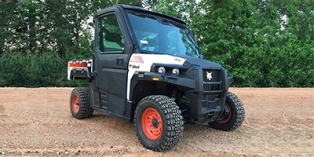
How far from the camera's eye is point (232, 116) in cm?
554

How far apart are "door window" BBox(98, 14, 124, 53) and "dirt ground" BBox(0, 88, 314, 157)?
1.57 metres

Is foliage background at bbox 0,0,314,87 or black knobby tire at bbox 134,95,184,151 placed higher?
foliage background at bbox 0,0,314,87

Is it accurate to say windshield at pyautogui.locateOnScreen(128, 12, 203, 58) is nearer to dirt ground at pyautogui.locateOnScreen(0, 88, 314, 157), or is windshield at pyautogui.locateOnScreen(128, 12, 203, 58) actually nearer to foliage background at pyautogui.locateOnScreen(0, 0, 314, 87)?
dirt ground at pyautogui.locateOnScreen(0, 88, 314, 157)

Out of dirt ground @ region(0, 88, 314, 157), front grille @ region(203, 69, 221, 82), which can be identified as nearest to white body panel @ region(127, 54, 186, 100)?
front grille @ region(203, 69, 221, 82)

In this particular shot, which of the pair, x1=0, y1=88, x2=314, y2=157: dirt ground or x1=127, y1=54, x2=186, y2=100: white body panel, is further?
x1=127, y1=54, x2=186, y2=100: white body panel

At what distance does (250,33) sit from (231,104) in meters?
15.0

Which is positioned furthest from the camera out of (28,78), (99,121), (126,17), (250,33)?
(250,33)

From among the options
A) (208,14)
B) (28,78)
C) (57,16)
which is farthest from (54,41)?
(208,14)

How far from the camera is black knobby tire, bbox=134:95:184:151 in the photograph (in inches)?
161

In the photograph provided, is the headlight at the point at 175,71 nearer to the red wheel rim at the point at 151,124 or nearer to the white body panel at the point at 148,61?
the white body panel at the point at 148,61

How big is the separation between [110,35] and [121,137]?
188 centimetres

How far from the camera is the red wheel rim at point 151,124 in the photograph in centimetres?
435

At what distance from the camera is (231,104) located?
5.55 m

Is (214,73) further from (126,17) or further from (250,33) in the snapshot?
(250,33)
